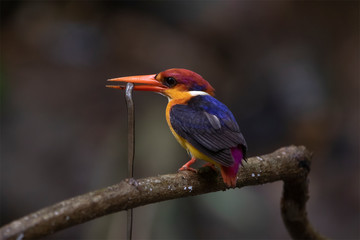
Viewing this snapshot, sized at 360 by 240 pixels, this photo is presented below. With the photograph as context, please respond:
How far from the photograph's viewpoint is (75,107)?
4180 millimetres

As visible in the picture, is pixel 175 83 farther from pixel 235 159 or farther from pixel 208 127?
pixel 235 159

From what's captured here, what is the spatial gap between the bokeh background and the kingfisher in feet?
6.19

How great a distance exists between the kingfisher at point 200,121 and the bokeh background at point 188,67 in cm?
189

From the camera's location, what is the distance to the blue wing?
48.8 inches

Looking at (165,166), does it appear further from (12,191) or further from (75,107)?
(75,107)

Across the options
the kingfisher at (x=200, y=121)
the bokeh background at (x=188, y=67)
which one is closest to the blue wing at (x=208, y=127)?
the kingfisher at (x=200, y=121)

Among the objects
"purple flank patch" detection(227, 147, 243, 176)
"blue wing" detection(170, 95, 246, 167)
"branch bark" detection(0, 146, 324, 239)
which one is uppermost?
"blue wing" detection(170, 95, 246, 167)

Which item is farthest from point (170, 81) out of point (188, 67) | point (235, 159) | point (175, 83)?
point (188, 67)

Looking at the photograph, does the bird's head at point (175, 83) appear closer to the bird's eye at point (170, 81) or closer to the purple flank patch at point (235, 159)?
the bird's eye at point (170, 81)

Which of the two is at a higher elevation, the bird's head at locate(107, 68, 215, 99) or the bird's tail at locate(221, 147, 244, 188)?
the bird's head at locate(107, 68, 215, 99)

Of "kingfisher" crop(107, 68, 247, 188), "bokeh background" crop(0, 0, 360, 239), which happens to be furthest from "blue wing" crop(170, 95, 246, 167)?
"bokeh background" crop(0, 0, 360, 239)

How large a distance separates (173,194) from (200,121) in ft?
0.96

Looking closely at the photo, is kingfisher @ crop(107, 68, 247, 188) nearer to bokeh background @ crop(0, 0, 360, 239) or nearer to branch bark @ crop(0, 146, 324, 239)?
branch bark @ crop(0, 146, 324, 239)

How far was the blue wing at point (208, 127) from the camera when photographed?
124cm
